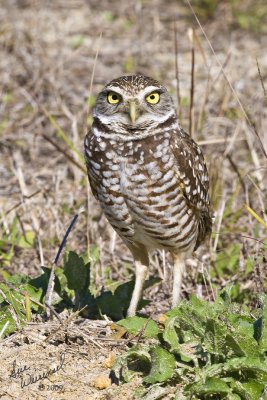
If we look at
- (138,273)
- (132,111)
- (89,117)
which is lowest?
(138,273)

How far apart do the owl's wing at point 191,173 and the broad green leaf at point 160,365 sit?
3.35 ft

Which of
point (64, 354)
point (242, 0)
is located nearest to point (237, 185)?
point (64, 354)

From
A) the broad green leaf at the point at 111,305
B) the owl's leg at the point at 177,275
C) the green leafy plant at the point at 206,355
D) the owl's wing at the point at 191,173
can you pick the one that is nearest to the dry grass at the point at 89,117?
the owl's leg at the point at 177,275

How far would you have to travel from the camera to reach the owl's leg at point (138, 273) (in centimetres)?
479

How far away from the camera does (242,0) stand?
984 cm

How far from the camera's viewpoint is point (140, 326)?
13.9 feet

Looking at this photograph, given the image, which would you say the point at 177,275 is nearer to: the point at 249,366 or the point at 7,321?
the point at 7,321

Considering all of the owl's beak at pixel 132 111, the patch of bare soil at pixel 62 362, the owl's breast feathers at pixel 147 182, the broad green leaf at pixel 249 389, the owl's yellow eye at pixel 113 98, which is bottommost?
the patch of bare soil at pixel 62 362

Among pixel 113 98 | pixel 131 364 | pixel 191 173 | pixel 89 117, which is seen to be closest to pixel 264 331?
pixel 131 364

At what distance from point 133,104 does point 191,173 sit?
535 millimetres

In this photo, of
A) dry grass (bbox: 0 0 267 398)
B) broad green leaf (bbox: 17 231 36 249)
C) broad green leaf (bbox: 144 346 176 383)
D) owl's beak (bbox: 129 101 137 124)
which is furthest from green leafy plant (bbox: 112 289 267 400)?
broad green leaf (bbox: 17 231 36 249)

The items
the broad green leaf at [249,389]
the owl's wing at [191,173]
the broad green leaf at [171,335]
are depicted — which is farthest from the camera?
the owl's wing at [191,173]

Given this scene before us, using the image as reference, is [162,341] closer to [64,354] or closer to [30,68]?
[64,354]

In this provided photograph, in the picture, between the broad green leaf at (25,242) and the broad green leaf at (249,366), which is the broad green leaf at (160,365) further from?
the broad green leaf at (25,242)
